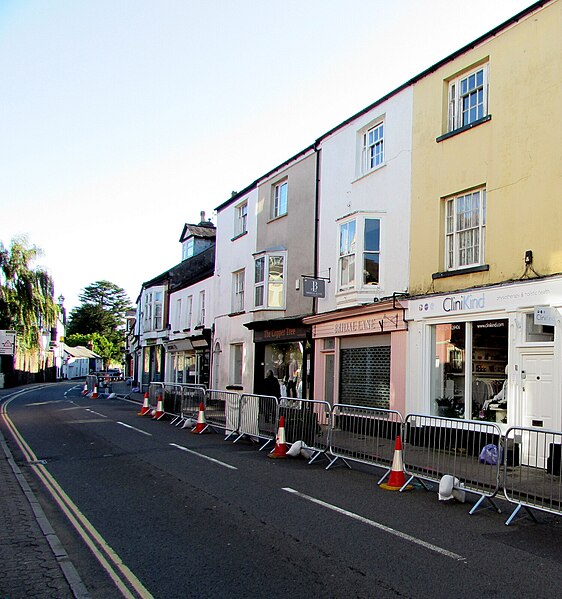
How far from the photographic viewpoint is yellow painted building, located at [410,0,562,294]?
11.7 m

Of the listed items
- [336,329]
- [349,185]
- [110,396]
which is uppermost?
[349,185]

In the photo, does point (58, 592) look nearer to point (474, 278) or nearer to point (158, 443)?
point (158, 443)

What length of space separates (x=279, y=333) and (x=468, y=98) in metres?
10.3

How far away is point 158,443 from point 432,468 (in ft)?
23.7

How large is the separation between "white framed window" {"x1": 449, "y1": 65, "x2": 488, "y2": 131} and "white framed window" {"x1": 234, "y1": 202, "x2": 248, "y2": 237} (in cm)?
1197

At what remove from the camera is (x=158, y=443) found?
14.2 m

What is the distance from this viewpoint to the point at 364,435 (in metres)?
10.7

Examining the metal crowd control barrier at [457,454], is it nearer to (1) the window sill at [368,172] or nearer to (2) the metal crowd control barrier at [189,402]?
(1) the window sill at [368,172]

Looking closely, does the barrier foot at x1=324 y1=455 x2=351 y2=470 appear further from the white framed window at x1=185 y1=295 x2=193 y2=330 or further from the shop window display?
the white framed window at x1=185 y1=295 x2=193 y2=330

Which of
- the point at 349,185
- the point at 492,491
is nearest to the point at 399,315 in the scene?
the point at 349,185

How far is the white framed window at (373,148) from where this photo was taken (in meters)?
16.8

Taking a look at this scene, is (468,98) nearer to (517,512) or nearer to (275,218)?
(275,218)

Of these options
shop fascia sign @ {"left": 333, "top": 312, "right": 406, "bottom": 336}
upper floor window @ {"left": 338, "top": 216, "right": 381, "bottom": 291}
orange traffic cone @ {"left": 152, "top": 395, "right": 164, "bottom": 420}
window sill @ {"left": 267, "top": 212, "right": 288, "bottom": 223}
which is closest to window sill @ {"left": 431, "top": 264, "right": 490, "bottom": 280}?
shop fascia sign @ {"left": 333, "top": 312, "right": 406, "bottom": 336}

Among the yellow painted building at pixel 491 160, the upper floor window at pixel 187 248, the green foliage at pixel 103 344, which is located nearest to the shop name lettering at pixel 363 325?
the yellow painted building at pixel 491 160
